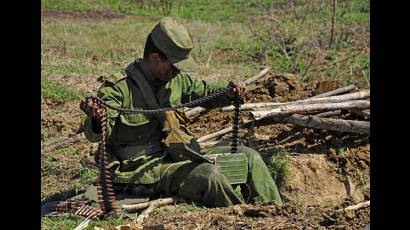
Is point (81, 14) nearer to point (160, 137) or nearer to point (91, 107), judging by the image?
point (160, 137)

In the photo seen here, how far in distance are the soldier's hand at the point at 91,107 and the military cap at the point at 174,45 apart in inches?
32.2

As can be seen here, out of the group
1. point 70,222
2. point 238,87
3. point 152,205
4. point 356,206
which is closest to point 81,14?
point 238,87

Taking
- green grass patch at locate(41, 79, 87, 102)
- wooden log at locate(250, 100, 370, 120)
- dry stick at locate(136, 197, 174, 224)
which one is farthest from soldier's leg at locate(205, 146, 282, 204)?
green grass patch at locate(41, 79, 87, 102)

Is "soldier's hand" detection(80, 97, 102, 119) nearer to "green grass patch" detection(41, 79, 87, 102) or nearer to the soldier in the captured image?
the soldier

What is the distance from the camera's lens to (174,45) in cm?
612

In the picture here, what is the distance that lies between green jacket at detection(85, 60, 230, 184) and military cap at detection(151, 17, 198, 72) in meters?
0.37

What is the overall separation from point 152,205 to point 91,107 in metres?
1.07

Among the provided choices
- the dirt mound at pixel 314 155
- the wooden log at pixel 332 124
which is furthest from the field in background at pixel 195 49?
the wooden log at pixel 332 124

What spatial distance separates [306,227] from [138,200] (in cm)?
142

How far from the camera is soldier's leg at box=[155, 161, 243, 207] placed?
632 centimetres

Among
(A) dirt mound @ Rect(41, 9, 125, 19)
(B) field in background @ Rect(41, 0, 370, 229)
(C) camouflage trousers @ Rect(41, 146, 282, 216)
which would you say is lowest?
(C) camouflage trousers @ Rect(41, 146, 282, 216)

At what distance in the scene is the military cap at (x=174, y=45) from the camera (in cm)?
613

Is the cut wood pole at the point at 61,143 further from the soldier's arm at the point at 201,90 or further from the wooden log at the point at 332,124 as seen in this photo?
the wooden log at the point at 332,124
